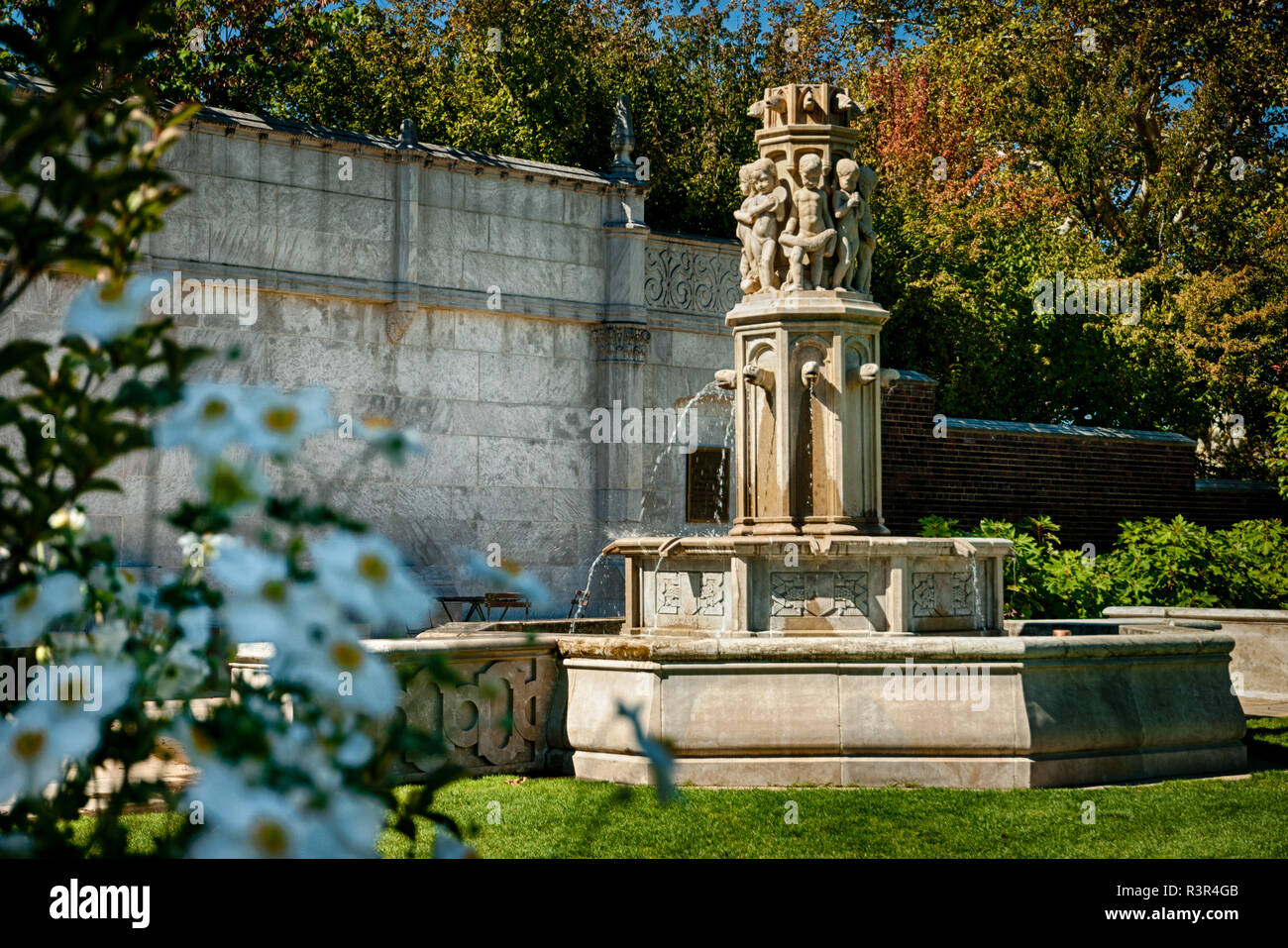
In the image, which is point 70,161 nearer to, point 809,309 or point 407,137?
point 809,309

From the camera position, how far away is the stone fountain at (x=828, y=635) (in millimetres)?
7984

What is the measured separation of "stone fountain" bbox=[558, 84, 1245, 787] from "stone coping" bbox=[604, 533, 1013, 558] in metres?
0.02

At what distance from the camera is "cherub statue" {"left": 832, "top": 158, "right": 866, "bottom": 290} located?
9852 millimetres

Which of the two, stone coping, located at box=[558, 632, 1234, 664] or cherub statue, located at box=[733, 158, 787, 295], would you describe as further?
cherub statue, located at box=[733, 158, 787, 295]

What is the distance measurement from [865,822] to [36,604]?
225 inches

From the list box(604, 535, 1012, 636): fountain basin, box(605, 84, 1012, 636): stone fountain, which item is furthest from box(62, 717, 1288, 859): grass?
box(605, 84, 1012, 636): stone fountain

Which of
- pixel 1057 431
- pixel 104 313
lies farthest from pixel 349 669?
pixel 1057 431

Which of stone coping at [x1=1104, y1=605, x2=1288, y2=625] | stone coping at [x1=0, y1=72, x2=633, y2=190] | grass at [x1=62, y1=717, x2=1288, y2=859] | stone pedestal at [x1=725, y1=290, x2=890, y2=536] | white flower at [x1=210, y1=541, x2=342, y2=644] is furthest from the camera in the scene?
stone coping at [x1=0, y1=72, x2=633, y2=190]

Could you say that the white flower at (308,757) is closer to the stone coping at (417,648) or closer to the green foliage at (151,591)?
the green foliage at (151,591)

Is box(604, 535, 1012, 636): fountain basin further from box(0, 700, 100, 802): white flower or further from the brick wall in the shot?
box(0, 700, 100, 802): white flower

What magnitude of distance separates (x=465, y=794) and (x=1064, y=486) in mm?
11966
